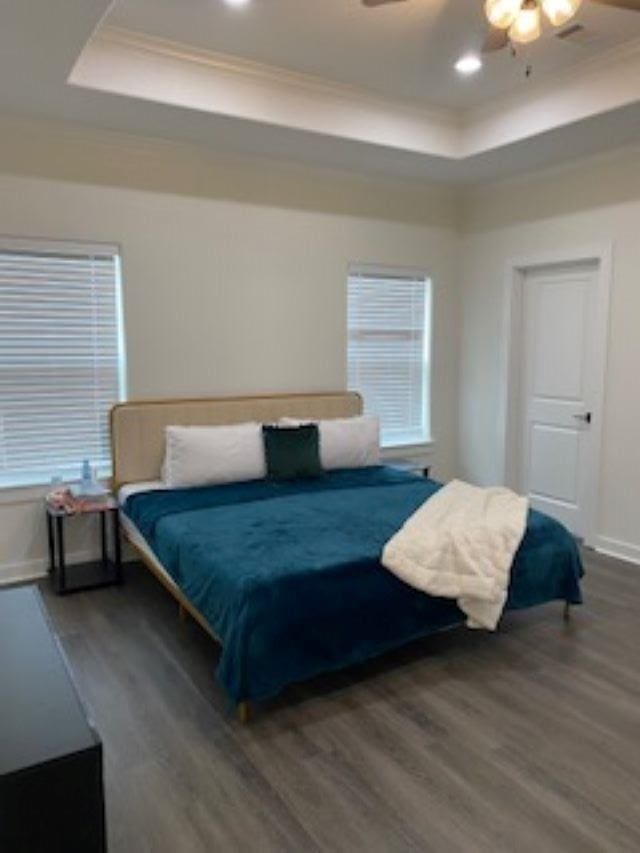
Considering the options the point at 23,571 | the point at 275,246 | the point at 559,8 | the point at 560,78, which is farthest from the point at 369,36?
the point at 23,571

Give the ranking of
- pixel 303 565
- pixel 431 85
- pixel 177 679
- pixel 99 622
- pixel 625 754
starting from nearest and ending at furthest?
1. pixel 625 754
2. pixel 303 565
3. pixel 177 679
4. pixel 99 622
5. pixel 431 85

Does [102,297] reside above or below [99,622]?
above

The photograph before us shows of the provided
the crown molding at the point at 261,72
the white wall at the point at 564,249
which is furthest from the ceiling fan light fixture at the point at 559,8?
the white wall at the point at 564,249

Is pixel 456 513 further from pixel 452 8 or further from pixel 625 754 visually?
pixel 452 8

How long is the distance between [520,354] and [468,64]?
229 cm

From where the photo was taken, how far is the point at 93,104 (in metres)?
3.40

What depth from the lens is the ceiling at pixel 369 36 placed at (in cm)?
288

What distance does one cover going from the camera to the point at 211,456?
155 inches

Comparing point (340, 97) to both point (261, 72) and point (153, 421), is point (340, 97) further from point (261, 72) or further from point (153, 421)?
point (153, 421)

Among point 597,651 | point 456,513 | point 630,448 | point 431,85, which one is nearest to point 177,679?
point 456,513

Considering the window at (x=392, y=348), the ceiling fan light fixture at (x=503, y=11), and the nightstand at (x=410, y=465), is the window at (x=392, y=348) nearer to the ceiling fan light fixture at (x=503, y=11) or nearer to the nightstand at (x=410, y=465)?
the nightstand at (x=410, y=465)

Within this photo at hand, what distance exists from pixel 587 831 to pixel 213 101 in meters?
3.71

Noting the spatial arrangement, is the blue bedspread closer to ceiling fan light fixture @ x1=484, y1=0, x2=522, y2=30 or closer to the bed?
the bed

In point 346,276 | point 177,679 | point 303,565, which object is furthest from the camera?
point 346,276
